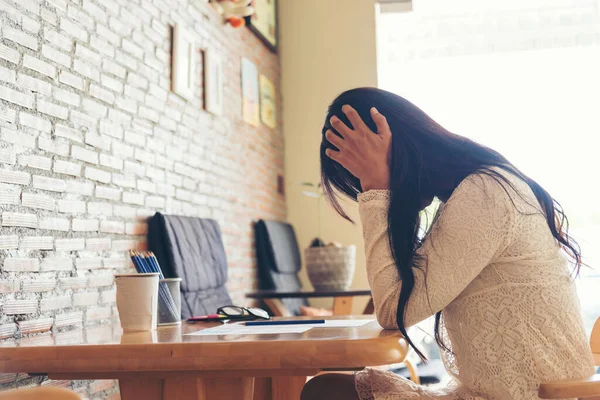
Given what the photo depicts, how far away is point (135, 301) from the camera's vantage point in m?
1.51

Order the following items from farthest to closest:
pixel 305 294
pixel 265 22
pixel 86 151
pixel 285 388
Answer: pixel 265 22 → pixel 305 294 → pixel 86 151 → pixel 285 388

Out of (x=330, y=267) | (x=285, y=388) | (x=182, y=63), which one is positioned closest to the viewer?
(x=285, y=388)

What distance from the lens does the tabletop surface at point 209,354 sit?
1092mm

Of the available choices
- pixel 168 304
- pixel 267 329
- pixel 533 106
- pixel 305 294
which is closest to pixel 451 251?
pixel 267 329

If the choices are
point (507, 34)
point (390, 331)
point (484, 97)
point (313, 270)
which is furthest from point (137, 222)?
point (507, 34)

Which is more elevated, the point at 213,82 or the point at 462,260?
the point at 213,82

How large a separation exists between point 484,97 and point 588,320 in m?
1.63

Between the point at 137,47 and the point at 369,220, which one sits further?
the point at 137,47

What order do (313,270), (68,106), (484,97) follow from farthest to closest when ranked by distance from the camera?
(484,97)
(313,270)
(68,106)

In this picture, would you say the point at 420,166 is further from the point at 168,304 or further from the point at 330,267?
the point at 330,267

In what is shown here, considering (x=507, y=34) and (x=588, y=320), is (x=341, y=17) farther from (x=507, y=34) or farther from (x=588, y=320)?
(x=588, y=320)

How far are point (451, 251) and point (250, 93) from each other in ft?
10.4

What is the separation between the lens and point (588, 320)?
14.5 feet

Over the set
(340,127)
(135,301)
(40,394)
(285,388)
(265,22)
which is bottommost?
(285,388)
